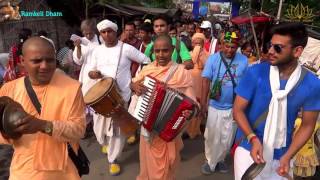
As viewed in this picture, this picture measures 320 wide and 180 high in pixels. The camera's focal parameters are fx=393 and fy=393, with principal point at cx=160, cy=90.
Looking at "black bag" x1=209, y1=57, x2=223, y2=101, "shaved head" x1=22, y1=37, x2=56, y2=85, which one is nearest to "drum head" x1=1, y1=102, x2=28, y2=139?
"shaved head" x1=22, y1=37, x2=56, y2=85

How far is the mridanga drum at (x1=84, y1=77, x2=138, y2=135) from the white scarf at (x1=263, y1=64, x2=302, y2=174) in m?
1.76

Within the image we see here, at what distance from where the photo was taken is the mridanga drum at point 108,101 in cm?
416

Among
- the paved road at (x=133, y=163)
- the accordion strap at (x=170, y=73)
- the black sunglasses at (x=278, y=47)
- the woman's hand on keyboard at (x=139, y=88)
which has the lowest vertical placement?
the paved road at (x=133, y=163)

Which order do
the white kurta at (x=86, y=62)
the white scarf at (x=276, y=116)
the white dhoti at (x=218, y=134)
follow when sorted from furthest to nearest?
the white kurta at (x=86, y=62), the white dhoti at (x=218, y=134), the white scarf at (x=276, y=116)

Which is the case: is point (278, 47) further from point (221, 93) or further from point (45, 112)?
point (221, 93)

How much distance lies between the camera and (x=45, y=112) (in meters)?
2.67

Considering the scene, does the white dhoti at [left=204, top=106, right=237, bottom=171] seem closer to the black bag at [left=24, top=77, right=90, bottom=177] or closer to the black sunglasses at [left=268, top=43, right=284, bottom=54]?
the black sunglasses at [left=268, top=43, right=284, bottom=54]

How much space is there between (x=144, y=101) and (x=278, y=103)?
151cm

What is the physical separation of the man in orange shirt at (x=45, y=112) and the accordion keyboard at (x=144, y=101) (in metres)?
1.22

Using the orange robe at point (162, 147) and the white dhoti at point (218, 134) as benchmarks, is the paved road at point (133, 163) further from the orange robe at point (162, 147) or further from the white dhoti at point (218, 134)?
the orange robe at point (162, 147)

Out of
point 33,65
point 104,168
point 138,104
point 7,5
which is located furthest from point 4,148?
point 7,5

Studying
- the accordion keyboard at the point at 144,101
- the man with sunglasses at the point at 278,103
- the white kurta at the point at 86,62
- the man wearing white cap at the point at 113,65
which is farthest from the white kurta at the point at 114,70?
the man with sunglasses at the point at 278,103

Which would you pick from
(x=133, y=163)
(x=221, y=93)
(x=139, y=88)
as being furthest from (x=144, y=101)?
(x=133, y=163)

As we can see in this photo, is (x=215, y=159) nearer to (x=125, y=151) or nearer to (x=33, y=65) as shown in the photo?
(x=125, y=151)
